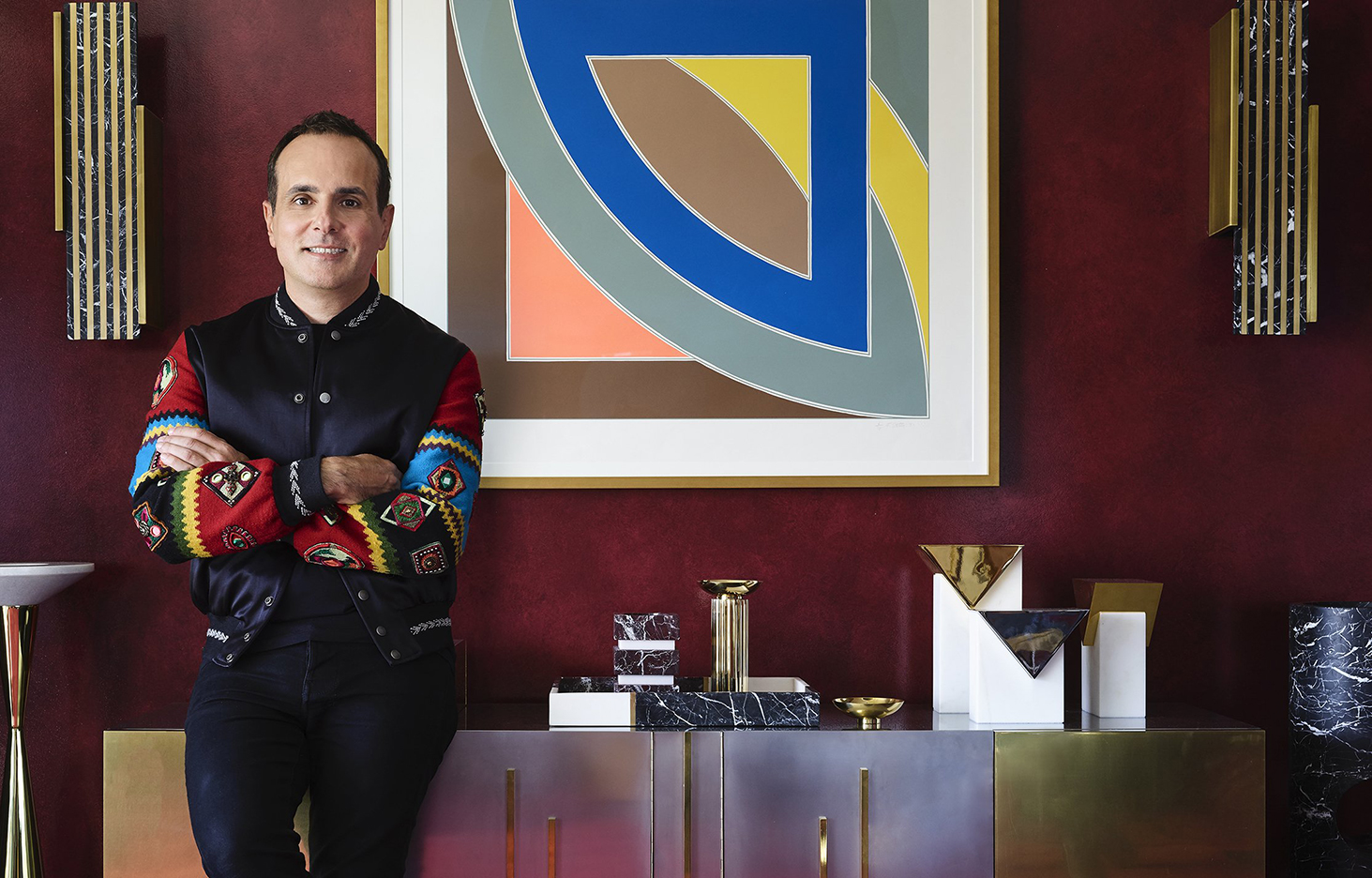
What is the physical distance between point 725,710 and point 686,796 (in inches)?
7.4

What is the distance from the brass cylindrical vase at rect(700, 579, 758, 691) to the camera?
2268 millimetres

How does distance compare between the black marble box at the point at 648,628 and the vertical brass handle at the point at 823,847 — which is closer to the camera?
the vertical brass handle at the point at 823,847

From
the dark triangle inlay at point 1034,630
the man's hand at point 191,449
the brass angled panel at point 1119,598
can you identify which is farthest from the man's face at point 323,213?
the brass angled panel at point 1119,598

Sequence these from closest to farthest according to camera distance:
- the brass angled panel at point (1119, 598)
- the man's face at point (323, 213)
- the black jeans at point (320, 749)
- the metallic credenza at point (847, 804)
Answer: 1. the black jeans at point (320, 749)
2. the man's face at point (323, 213)
3. the metallic credenza at point (847, 804)
4. the brass angled panel at point (1119, 598)

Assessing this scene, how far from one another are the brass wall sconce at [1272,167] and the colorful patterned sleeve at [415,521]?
75.4 inches

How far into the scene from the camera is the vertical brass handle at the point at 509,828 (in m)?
2.06

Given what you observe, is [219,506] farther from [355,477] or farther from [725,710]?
[725,710]

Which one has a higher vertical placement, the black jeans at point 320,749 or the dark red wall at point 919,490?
the dark red wall at point 919,490

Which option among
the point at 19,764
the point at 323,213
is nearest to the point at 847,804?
the point at 323,213

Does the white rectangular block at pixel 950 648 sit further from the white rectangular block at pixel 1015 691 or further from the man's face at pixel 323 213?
the man's face at pixel 323 213

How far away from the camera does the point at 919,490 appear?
2.56 meters

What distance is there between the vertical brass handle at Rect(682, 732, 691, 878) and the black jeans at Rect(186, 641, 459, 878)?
0.51m

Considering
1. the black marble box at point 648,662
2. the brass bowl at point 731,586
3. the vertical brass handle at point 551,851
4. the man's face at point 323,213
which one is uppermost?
the man's face at point 323,213

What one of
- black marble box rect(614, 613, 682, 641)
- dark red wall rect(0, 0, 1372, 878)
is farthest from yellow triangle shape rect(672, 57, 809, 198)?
black marble box rect(614, 613, 682, 641)
